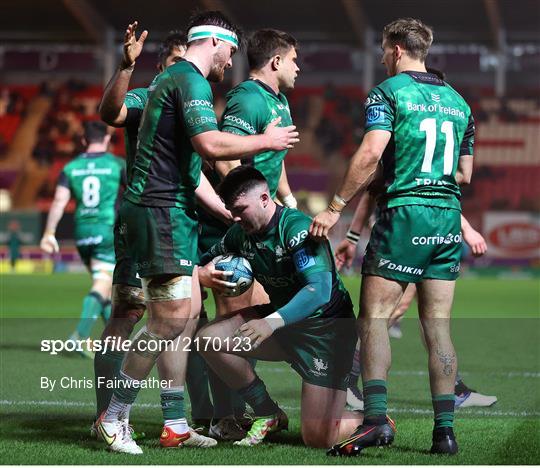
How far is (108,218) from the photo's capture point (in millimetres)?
10070

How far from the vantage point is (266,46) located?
639 centimetres

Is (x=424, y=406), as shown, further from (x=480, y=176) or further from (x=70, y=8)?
(x=70, y=8)

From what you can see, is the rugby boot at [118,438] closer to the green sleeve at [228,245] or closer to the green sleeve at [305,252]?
the green sleeve at [228,245]

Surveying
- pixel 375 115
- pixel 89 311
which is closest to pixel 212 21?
pixel 375 115

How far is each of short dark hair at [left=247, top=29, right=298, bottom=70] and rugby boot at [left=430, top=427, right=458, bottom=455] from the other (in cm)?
246

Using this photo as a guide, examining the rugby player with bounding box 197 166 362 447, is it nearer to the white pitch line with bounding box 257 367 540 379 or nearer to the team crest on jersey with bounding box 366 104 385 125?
the team crest on jersey with bounding box 366 104 385 125

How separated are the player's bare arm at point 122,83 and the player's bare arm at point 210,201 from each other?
541 millimetres

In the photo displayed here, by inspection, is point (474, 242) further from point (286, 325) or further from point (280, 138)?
point (280, 138)

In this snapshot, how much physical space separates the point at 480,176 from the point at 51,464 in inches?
1091

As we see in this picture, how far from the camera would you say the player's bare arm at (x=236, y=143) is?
15.9 ft

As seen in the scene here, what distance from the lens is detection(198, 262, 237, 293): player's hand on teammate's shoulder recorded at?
5414 mm

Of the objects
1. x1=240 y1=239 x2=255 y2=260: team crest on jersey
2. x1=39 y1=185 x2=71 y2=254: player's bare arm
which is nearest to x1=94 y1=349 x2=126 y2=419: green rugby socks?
x1=240 y1=239 x2=255 y2=260: team crest on jersey

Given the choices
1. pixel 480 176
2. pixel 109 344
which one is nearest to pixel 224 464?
pixel 109 344

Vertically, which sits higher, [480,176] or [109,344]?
[480,176]
